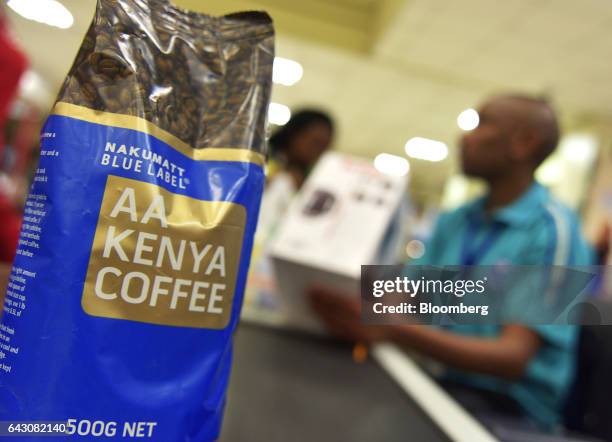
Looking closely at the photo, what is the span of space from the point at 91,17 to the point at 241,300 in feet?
0.68

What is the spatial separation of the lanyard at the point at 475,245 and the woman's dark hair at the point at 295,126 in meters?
0.95

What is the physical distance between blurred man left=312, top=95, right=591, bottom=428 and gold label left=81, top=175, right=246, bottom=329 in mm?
487

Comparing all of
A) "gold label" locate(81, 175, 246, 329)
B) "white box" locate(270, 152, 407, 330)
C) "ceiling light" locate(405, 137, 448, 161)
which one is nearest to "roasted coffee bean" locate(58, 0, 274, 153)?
"gold label" locate(81, 175, 246, 329)

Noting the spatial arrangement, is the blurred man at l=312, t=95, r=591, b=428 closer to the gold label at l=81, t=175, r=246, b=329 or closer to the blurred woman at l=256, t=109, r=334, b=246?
the gold label at l=81, t=175, r=246, b=329

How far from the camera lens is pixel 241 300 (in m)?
0.33

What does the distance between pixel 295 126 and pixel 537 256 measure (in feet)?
4.06

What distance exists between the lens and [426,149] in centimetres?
636

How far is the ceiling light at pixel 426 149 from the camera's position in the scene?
6.09 metres

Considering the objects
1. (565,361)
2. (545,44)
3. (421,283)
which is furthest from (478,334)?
(545,44)

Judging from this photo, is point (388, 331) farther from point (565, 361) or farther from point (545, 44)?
point (545, 44)

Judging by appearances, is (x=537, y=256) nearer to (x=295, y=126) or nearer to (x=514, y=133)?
(x=514, y=133)

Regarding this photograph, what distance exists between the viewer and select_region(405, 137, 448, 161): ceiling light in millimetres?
6086

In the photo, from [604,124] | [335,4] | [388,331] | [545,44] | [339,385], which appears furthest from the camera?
[604,124]

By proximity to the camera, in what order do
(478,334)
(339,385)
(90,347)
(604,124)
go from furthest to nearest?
1. (604,124)
2. (478,334)
3. (339,385)
4. (90,347)
